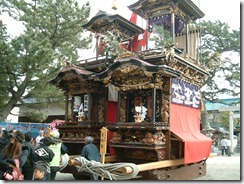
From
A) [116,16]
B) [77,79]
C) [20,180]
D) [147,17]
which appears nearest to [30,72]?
[77,79]

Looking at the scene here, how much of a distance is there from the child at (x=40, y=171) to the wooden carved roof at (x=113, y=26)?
621cm

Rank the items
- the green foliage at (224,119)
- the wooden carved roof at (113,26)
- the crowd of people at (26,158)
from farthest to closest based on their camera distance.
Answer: the green foliage at (224,119), the wooden carved roof at (113,26), the crowd of people at (26,158)

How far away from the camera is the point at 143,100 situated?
28.1 ft

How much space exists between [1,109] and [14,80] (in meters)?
1.97

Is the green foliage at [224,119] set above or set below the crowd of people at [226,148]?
above

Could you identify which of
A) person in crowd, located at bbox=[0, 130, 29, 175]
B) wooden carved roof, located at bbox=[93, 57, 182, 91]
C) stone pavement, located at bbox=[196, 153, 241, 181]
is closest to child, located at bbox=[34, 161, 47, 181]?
person in crowd, located at bbox=[0, 130, 29, 175]

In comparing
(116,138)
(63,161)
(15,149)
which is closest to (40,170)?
(15,149)

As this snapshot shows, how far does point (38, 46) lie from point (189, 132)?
25.2 ft

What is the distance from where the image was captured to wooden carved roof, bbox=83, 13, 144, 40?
10.1 m

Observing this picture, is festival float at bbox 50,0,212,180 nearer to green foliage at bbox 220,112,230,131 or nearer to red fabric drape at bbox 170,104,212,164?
red fabric drape at bbox 170,104,212,164

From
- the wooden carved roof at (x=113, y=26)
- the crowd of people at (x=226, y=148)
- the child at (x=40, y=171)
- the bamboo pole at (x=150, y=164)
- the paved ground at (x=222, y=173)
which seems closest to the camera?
the child at (x=40, y=171)

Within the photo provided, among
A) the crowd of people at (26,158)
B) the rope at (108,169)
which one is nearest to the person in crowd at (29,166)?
the crowd of people at (26,158)

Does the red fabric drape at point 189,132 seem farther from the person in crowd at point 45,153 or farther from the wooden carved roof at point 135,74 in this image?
the person in crowd at point 45,153

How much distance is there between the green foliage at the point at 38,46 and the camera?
12.6 meters
